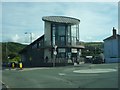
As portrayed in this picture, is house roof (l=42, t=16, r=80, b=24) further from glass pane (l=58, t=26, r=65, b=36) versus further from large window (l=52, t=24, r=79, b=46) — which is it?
glass pane (l=58, t=26, r=65, b=36)

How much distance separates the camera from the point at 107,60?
6397 centimetres

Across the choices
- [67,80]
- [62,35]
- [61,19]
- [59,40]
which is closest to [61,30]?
[62,35]

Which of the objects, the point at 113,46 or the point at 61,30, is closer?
the point at 61,30

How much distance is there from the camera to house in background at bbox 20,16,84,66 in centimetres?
5600

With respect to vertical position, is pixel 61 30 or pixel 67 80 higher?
pixel 61 30

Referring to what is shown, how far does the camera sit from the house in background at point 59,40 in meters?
56.0

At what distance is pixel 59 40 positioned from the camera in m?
57.1

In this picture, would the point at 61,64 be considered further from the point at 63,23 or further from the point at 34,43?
the point at 34,43

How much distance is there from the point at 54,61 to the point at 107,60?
1697 centimetres

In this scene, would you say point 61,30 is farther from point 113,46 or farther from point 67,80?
point 67,80

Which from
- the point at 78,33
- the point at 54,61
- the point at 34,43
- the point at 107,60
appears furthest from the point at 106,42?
the point at 54,61

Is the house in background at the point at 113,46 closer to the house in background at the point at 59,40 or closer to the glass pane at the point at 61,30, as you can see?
the house in background at the point at 59,40

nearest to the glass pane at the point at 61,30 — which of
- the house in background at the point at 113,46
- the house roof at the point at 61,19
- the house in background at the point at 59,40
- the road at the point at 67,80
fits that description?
the house in background at the point at 59,40

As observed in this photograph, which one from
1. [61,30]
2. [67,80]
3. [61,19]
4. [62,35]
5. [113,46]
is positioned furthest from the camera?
[113,46]
